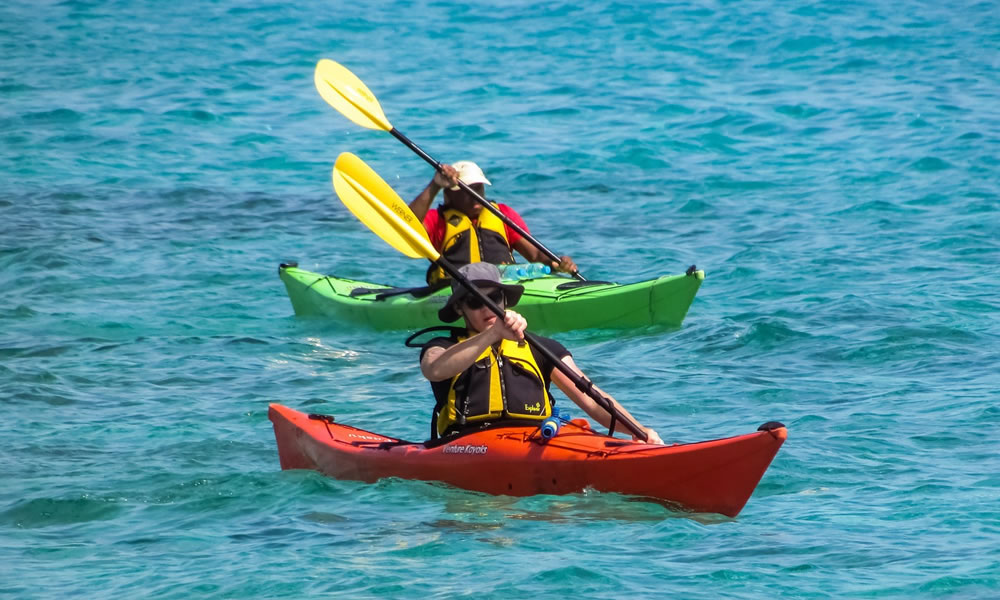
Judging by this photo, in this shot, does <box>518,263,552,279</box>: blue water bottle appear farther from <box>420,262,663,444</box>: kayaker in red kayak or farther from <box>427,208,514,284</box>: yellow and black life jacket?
<box>420,262,663,444</box>: kayaker in red kayak

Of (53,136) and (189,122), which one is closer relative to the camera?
(53,136)

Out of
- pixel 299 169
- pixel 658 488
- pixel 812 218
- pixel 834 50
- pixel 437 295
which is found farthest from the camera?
pixel 834 50

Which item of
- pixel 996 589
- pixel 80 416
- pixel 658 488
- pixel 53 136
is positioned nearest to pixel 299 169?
pixel 53 136

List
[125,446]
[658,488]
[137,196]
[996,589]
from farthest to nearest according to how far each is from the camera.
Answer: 1. [137,196]
2. [125,446]
3. [658,488]
4. [996,589]

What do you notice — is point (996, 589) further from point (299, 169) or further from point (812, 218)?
point (299, 169)

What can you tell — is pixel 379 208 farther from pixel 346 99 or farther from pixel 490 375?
pixel 346 99

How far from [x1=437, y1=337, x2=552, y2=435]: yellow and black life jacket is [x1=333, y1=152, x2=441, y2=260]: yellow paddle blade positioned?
0.85 meters

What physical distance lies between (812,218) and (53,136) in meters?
9.00

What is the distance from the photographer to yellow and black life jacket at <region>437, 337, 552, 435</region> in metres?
5.55

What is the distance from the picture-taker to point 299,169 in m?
15.4

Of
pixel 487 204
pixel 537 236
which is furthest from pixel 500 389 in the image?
pixel 537 236

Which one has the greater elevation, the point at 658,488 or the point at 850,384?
the point at 658,488

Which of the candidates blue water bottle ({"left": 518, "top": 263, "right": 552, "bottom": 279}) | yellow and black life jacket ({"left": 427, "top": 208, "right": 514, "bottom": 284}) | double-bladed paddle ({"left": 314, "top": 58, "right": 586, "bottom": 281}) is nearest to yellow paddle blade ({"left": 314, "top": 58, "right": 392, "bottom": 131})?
double-bladed paddle ({"left": 314, "top": 58, "right": 586, "bottom": 281})

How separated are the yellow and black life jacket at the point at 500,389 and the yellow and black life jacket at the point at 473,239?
2.99 metres
